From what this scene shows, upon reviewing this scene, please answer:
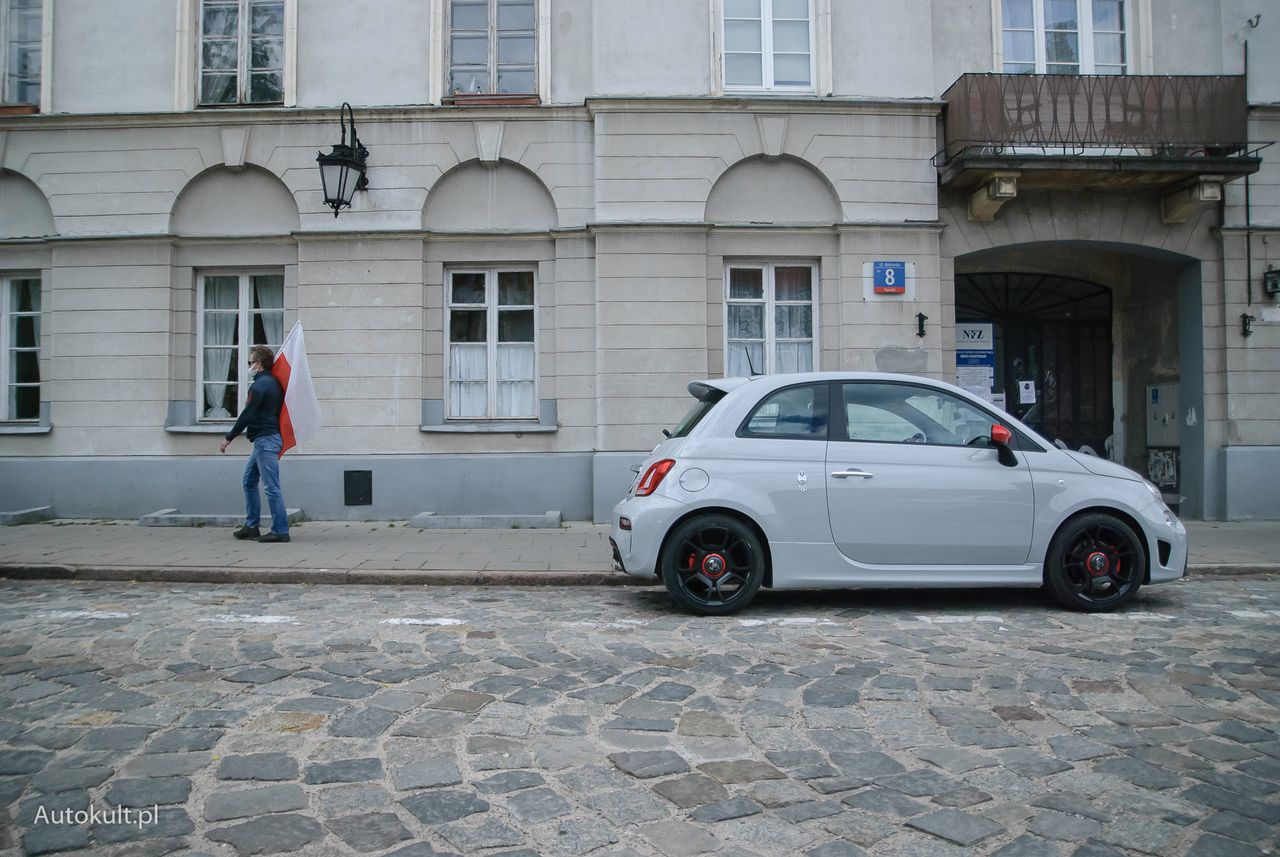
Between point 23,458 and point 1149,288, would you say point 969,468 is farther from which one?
point 23,458

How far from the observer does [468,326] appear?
12742mm

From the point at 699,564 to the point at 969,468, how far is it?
2.10 metres

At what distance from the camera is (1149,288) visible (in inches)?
554

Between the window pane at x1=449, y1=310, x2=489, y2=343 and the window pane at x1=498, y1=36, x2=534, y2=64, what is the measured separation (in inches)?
135

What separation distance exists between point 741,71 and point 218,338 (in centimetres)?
798

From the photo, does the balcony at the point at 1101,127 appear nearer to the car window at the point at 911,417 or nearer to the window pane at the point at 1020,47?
the window pane at the point at 1020,47

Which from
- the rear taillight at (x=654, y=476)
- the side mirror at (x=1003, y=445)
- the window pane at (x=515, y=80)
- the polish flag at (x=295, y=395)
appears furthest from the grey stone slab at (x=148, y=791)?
the window pane at (x=515, y=80)

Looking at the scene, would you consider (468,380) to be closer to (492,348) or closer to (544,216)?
(492,348)

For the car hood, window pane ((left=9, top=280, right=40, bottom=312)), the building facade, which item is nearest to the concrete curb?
the building facade

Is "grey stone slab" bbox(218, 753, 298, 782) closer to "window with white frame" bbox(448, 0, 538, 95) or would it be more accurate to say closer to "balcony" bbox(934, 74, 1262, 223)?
"window with white frame" bbox(448, 0, 538, 95)

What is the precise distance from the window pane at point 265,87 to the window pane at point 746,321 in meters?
6.79

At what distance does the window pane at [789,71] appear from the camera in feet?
41.5

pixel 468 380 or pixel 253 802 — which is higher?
pixel 468 380

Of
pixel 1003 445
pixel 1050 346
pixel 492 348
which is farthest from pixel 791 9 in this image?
pixel 1003 445
